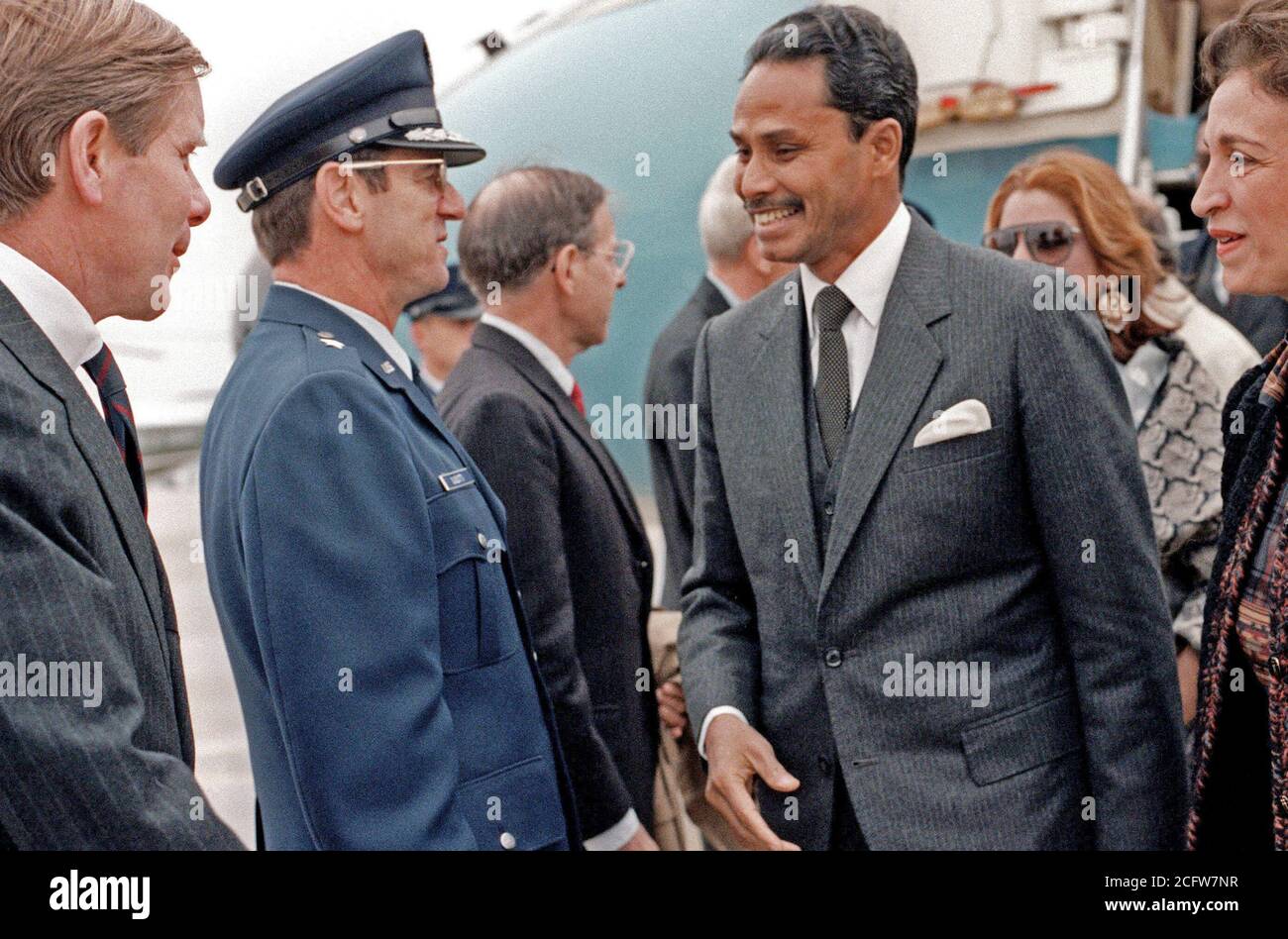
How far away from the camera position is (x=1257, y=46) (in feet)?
5.57

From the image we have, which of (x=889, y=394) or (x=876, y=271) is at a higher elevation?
(x=876, y=271)

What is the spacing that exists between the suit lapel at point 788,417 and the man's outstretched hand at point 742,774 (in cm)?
25

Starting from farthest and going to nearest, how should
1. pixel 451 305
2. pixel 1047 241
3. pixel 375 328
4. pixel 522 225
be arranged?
pixel 451 305 → pixel 1047 241 → pixel 522 225 → pixel 375 328

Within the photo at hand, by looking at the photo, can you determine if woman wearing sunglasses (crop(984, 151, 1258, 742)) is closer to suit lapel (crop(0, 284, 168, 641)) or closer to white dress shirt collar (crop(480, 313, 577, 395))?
white dress shirt collar (crop(480, 313, 577, 395))

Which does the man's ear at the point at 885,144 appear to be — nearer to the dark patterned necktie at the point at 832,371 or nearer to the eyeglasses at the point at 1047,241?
the dark patterned necktie at the point at 832,371

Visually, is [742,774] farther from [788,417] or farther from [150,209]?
[150,209]

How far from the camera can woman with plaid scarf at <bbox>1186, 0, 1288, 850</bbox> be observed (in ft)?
5.50

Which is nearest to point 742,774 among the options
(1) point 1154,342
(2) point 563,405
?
(2) point 563,405

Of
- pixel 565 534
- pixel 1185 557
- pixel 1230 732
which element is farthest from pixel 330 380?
pixel 1185 557

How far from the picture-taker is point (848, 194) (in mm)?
2002

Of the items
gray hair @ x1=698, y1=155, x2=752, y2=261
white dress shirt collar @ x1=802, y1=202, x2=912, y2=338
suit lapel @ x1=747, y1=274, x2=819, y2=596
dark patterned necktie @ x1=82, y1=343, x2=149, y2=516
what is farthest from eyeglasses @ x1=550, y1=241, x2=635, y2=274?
dark patterned necktie @ x1=82, y1=343, x2=149, y2=516

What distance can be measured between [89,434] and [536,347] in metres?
1.05

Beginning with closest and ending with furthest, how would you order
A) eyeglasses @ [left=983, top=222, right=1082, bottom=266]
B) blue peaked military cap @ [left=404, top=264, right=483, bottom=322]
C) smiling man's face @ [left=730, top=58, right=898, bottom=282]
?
smiling man's face @ [left=730, top=58, right=898, bottom=282] < eyeglasses @ [left=983, top=222, right=1082, bottom=266] < blue peaked military cap @ [left=404, top=264, right=483, bottom=322]

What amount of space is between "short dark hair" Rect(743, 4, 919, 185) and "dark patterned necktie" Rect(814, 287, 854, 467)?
0.21 metres
